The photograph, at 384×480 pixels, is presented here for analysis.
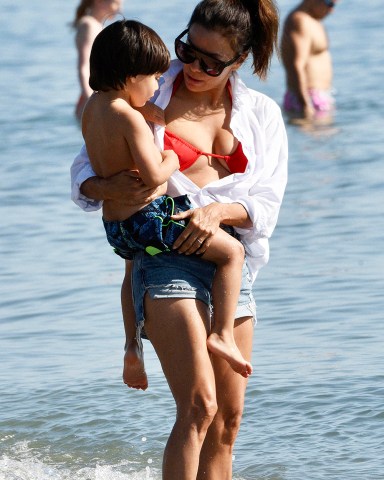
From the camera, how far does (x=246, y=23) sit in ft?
13.9

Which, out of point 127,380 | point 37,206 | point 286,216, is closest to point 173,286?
point 127,380

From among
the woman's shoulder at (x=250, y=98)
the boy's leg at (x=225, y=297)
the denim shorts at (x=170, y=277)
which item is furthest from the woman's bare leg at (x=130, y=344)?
the woman's shoulder at (x=250, y=98)

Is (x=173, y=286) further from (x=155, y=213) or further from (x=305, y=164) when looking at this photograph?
(x=305, y=164)

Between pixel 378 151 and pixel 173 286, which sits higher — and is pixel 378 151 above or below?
below

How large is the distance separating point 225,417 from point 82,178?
0.91 metres

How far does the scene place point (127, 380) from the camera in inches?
173

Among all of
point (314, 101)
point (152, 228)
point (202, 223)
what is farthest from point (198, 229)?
point (314, 101)

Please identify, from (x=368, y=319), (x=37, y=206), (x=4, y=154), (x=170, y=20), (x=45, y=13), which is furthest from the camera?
(x=45, y=13)

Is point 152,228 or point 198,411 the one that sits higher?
point 152,228

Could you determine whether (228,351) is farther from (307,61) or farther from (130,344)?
(307,61)

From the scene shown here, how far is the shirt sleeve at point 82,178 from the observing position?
416 cm

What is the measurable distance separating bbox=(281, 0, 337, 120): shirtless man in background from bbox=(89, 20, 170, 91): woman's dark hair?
10163mm

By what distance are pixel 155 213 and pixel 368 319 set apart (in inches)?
128

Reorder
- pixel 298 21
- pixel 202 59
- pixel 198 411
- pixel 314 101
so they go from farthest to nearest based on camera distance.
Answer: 1. pixel 314 101
2. pixel 298 21
3. pixel 202 59
4. pixel 198 411
